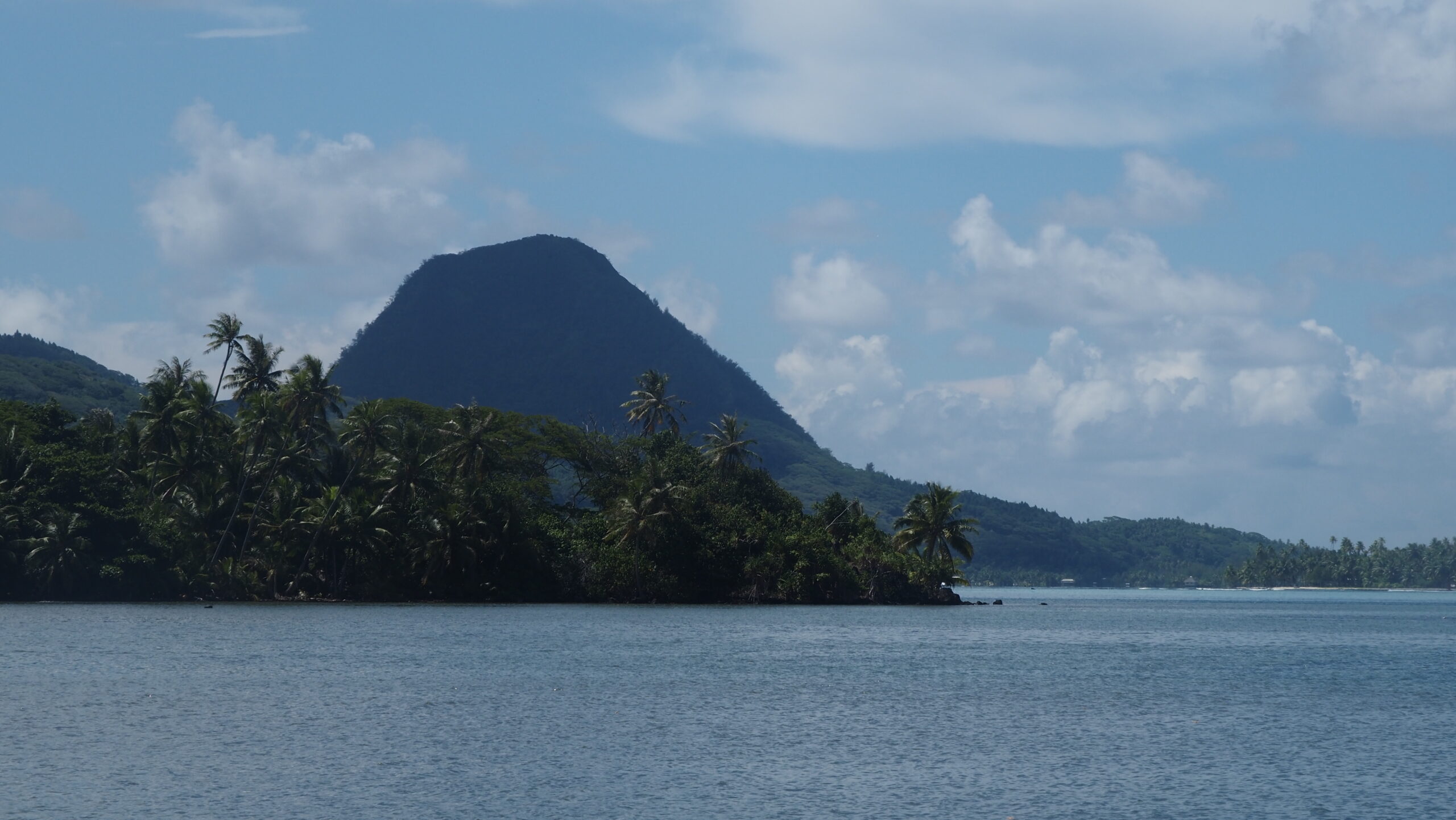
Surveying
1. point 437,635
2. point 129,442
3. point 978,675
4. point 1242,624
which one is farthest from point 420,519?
point 1242,624

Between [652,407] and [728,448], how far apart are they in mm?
14385

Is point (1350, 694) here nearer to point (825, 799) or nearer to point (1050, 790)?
point (1050, 790)

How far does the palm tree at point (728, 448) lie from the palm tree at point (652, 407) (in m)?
6.62

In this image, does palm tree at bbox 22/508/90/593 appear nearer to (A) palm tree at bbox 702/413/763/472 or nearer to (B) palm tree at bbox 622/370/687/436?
(A) palm tree at bbox 702/413/763/472

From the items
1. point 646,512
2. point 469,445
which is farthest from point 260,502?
point 646,512

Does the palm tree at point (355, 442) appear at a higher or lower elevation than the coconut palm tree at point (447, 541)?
higher

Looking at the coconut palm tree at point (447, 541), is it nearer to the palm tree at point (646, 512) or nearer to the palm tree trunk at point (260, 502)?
the palm tree at point (646, 512)

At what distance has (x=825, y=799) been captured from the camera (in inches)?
1069

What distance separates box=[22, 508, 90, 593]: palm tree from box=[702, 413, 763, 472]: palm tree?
2150 inches

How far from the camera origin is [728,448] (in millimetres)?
128500

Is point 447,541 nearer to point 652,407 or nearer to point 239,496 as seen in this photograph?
point 239,496

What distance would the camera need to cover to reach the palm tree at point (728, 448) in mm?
127750

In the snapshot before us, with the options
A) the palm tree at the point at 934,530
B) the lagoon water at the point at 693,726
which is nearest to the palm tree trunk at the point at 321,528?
the lagoon water at the point at 693,726

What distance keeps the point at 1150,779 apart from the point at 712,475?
9409 centimetres
